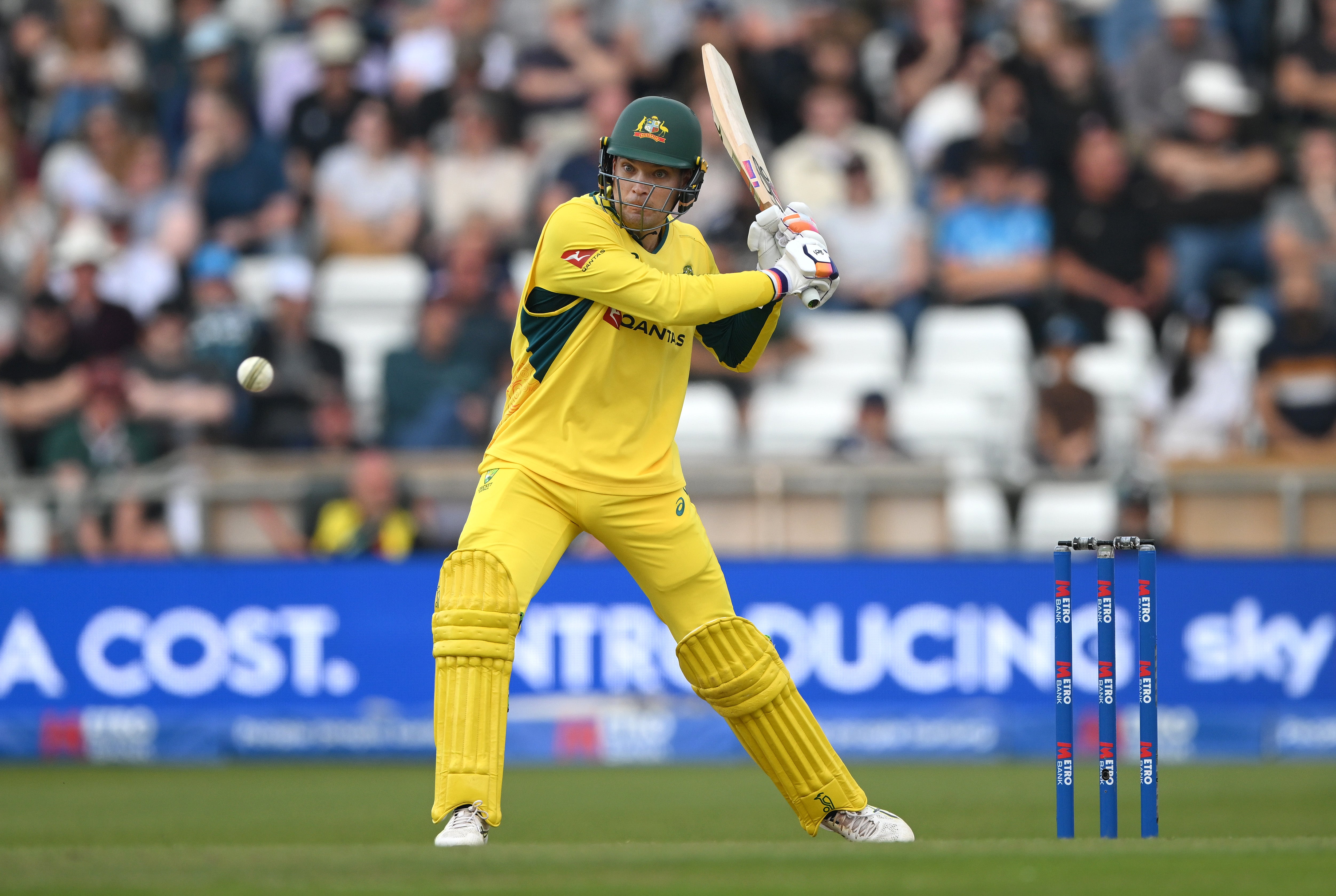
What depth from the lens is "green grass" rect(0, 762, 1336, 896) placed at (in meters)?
4.14

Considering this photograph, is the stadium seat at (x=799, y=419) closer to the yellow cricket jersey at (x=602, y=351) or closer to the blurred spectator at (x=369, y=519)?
the blurred spectator at (x=369, y=519)

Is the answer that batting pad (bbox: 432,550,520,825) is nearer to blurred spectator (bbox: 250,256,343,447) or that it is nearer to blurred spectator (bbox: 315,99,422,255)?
blurred spectator (bbox: 250,256,343,447)

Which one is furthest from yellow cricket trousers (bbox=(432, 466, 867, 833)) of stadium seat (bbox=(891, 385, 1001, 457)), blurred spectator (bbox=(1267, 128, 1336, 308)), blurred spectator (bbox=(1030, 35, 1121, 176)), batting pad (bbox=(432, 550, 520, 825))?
blurred spectator (bbox=(1030, 35, 1121, 176))

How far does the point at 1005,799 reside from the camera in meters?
7.68

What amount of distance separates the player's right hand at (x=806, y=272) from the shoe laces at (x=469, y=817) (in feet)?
5.63

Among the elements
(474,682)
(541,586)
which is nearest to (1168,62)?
(541,586)

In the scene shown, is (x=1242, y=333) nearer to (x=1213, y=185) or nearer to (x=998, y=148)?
(x=1213, y=185)

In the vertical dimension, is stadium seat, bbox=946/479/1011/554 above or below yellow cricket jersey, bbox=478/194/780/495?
above

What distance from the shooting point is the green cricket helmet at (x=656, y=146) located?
5.36m

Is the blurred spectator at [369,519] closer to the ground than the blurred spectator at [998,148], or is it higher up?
closer to the ground

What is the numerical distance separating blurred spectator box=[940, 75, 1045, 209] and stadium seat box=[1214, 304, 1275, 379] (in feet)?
4.84

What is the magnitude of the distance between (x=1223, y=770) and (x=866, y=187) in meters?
5.01

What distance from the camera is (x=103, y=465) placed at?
11.2 metres

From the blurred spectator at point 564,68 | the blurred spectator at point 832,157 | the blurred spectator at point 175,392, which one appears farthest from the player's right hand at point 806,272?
the blurred spectator at point 564,68
